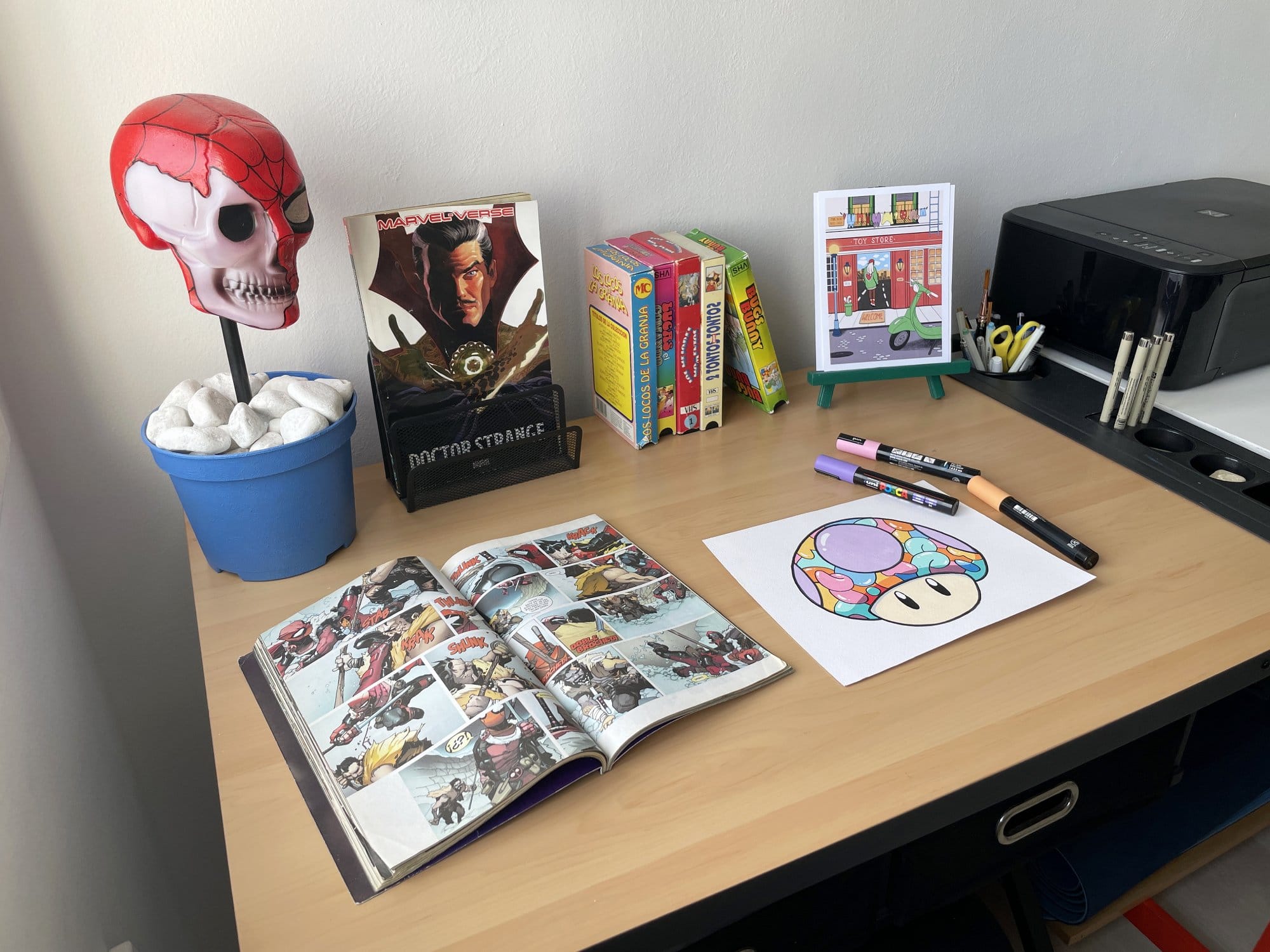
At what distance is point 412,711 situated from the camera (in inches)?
25.0

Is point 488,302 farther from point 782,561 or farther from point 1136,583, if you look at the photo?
point 1136,583

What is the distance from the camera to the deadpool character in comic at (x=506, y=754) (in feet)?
1.89

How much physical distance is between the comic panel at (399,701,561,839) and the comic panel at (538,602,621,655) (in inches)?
3.8

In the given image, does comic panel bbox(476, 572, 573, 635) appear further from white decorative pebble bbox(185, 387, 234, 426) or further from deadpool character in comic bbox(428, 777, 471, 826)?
white decorative pebble bbox(185, 387, 234, 426)

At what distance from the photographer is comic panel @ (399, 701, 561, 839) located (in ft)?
1.86

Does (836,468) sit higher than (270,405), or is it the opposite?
(270,405)

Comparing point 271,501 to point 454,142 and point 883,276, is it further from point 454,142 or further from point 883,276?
point 883,276

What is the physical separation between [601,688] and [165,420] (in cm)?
45

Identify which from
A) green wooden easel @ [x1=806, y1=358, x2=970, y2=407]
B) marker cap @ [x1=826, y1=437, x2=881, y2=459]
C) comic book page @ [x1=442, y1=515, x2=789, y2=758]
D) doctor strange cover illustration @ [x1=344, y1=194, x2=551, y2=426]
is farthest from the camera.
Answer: green wooden easel @ [x1=806, y1=358, x2=970, y2=407]

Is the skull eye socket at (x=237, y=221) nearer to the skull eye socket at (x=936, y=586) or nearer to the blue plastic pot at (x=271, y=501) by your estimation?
the blue plastic pot at (x=271, y=501)

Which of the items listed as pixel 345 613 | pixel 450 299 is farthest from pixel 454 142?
pixel 345 613

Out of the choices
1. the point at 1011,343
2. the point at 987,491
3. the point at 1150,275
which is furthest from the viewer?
the point at 1011,343

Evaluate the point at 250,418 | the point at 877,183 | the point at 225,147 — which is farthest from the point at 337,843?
the point at 877,183

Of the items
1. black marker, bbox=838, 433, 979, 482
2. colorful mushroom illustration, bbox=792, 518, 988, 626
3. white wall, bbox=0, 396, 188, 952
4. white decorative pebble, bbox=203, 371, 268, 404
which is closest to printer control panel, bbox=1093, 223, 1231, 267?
black marker, bbox=838, 433, 979, 482
